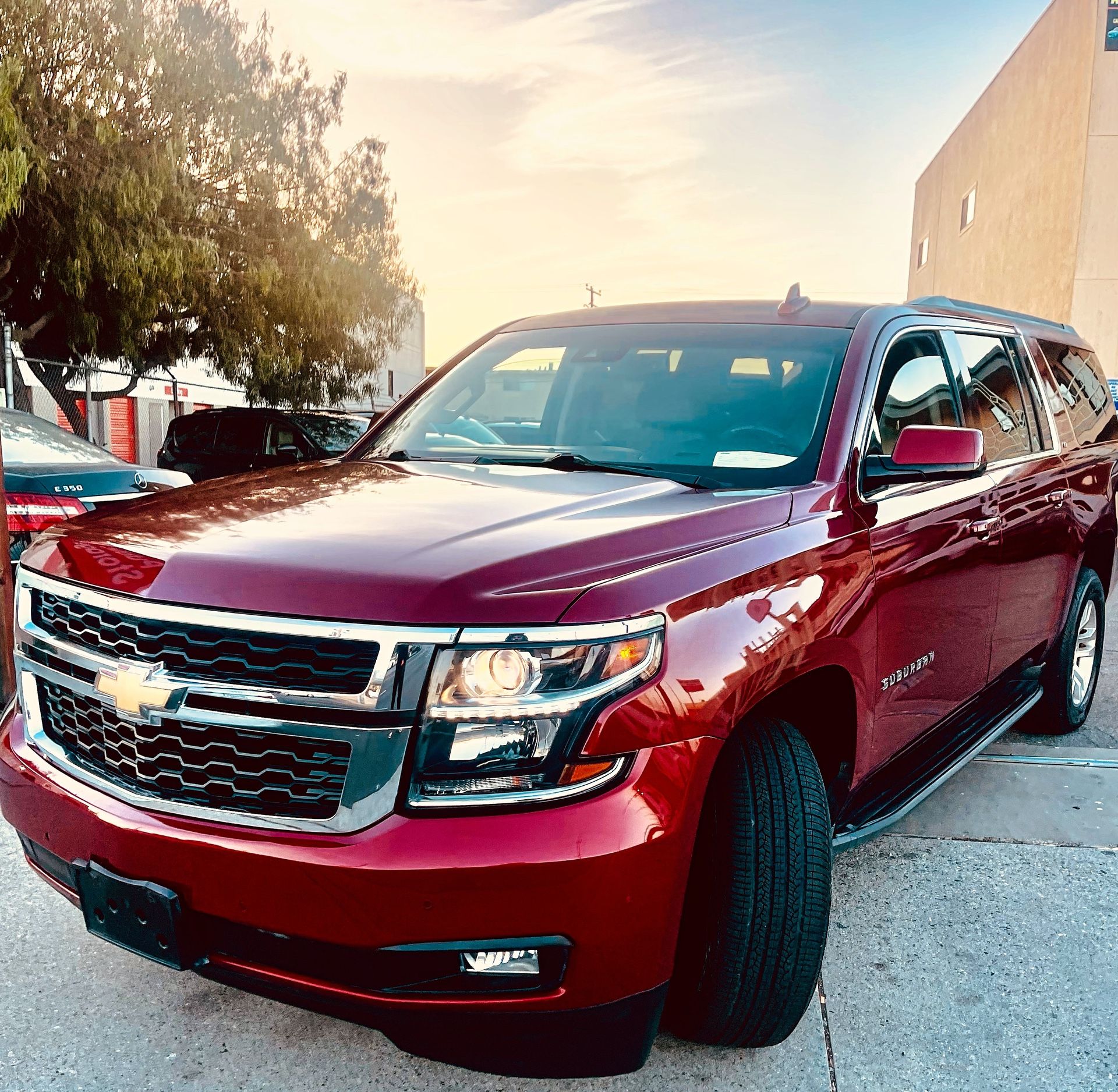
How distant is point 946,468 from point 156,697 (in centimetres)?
216

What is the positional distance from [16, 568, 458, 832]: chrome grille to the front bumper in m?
0.06

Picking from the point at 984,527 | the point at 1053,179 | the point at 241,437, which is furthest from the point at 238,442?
the point at 1053,179

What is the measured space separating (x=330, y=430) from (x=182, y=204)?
4.25 m

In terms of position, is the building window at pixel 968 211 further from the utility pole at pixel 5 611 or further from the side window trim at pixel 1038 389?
the utility pole at pixel 5 611

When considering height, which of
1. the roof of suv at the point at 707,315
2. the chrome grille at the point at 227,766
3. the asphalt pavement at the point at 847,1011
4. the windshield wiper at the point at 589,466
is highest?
the roof of suv at the point at 707,315

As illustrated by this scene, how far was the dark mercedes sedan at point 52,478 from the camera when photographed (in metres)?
5.32

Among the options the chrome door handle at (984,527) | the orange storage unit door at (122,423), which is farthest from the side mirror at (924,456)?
the orange storage unit door at (122,423)

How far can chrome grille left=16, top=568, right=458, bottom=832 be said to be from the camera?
74.9 inches

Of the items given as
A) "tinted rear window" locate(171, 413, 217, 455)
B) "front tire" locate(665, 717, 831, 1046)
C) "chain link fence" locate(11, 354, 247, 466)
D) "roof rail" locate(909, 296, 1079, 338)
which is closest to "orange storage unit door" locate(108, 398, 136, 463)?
"chain link fence" locate(11, 354, 247, 466)

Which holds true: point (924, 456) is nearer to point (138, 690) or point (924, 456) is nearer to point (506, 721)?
point (506, 721)

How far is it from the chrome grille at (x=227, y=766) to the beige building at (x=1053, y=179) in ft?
70.6

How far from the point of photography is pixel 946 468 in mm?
3018

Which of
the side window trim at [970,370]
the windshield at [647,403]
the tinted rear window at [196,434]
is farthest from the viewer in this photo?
the tinted rear window at [196,434]

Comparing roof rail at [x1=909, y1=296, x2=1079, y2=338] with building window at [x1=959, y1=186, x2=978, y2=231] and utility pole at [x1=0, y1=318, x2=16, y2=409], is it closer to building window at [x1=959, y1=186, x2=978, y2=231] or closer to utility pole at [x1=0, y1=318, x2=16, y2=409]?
utility pole at [x1=0, y1=318, x2=16, y2=409]
